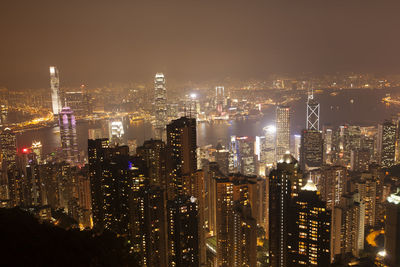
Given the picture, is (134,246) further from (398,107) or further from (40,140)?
(398,107)

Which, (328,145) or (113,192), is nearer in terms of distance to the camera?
(113,192)

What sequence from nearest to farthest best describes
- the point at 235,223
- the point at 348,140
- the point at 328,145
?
1. the point at 235,223
2. the point at 328,145
3. the point at 348,140

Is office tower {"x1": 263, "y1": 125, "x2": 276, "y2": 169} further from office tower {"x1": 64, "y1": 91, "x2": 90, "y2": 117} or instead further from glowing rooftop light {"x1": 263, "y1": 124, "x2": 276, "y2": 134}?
office tower {"x1": 64, "y1": 91, "x2": 90, "y2": 117}

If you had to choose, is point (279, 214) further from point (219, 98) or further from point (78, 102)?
point (219, 98)

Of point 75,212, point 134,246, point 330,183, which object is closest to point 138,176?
point 134,246

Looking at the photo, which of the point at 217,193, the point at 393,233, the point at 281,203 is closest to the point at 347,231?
the point at 393,233

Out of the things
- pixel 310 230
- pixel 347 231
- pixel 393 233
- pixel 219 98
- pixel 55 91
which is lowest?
pixel 347 231
